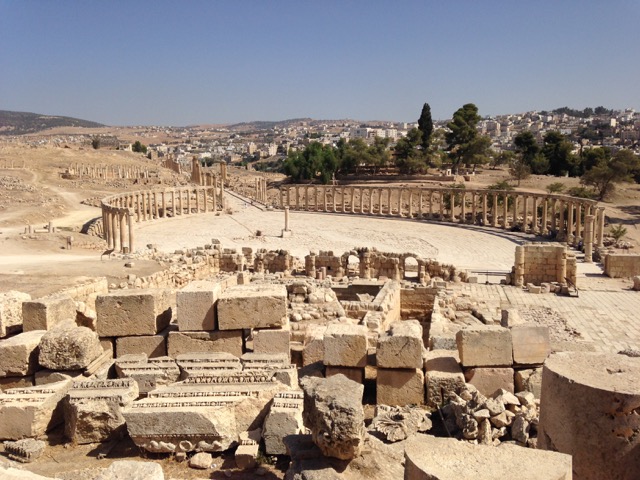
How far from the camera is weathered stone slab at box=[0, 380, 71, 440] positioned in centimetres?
764

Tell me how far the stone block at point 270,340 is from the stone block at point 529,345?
12.1 feet

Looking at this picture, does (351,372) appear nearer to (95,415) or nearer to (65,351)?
(95,415)

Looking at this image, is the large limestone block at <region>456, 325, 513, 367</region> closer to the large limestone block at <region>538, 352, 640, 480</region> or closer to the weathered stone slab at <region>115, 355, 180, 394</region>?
the large limestone block at <region>538, 352, 640, 480</region>

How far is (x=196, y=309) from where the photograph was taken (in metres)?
9.55

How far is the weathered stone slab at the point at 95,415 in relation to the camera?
7477 millimetres

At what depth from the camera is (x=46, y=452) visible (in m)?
7.38

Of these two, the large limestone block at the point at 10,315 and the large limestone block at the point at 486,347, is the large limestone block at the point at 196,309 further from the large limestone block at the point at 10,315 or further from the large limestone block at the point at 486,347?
the large limestone block at the point at 486,347

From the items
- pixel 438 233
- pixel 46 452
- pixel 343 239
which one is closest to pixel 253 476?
pixel 46 452

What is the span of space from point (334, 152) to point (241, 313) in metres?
65.0

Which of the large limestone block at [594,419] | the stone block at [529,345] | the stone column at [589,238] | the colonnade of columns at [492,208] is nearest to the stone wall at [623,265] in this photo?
the stone column at [589,238]

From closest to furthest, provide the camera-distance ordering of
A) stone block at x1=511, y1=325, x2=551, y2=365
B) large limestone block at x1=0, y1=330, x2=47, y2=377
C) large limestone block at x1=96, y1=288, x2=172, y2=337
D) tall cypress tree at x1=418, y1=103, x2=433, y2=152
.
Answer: large limestone block at x1=0, y1=330, x2=47, y2=377 < stone block at x1=511, y1=325, x2=551, y2=365 < large limestone block at x1=96, y1=288, x2=172, y2=337 < tall cypress tree at x1=418, y1=103, x2=433, y2=152

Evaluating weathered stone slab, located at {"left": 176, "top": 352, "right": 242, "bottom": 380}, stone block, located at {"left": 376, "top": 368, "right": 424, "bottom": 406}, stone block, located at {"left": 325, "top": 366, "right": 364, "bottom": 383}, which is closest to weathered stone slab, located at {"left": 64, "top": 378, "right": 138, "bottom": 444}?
weathered stone slab, located at {"left": 176, "top": 352, "right": 242, "bottom": 380}

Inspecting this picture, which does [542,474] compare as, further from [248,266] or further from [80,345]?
[248,266]

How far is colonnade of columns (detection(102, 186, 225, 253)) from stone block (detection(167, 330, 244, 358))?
25533mm
